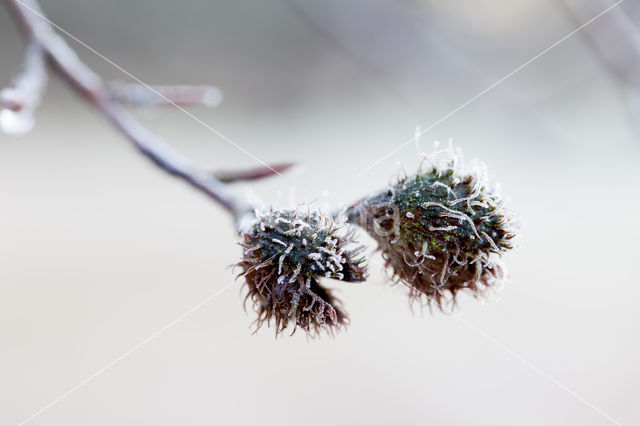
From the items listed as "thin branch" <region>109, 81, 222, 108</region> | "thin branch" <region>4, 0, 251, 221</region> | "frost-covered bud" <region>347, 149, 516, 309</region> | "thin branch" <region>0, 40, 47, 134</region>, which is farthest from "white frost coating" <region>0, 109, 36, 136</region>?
"frost-covered bud" <region>347, 149, 516, 309</region>

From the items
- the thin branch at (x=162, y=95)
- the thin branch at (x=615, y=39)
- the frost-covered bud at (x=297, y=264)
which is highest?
the thin branch at (x=162, y=95)

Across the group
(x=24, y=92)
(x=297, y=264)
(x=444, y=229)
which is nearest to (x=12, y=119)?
(x=24, y=92)

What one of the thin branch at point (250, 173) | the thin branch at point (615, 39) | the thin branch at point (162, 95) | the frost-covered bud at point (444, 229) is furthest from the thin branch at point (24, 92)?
the thin branch at point (615, 39)

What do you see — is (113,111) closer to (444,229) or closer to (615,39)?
(444,229)

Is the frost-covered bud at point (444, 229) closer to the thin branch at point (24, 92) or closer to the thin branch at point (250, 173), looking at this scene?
the thin branch at point (250, 173)

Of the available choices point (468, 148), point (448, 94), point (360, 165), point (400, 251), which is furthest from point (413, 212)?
point (468, 148)
